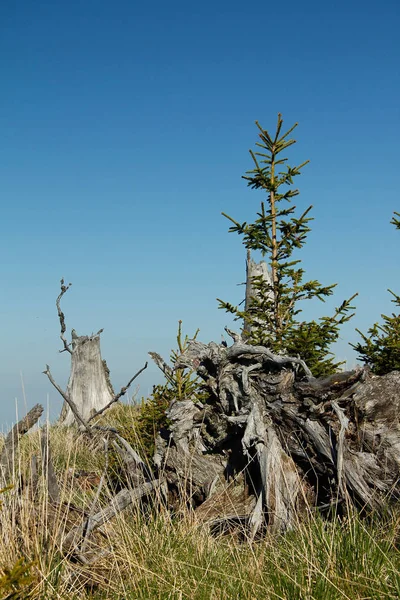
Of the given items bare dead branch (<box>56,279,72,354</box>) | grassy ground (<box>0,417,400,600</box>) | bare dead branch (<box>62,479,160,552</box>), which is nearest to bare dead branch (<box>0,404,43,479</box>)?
grassy ground (<box>0,417,400,600</box>)

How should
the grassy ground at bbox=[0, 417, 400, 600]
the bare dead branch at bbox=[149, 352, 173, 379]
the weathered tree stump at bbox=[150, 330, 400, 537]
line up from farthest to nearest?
the bare dead branch at bbox=[149, 352, 173, 379]
the weathered tree stump at bbox=[150, 330, 400, 537]
the grassy ground at bbox=[0, 417, 400, 600]

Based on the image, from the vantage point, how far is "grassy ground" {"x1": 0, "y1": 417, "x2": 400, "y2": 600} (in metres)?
4.16

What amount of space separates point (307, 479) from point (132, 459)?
90.4 inches

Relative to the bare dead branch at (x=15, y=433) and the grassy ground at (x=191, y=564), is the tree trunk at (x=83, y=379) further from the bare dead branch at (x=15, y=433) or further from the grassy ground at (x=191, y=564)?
the grassy ground at (x=191, y=564)

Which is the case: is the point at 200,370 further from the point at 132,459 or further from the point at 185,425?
the point at 132,459

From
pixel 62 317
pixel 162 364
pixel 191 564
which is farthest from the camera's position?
pixel 62 317

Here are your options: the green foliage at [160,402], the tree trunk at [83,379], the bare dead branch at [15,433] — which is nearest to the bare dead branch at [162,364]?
the green foliage at [160,402]

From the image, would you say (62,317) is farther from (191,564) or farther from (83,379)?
(191,564)

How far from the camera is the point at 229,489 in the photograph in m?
6.99

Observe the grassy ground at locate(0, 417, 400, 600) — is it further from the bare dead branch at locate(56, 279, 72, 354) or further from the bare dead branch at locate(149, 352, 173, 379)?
the bare dead branch at locate(56, 279, 72, 354)

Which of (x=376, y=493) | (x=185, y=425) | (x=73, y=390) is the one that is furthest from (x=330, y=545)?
(x=73, y=390)

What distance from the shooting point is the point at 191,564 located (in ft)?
15.9

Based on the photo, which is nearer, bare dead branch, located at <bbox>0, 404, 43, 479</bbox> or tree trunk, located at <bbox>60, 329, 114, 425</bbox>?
bare dead branch, located at <bbox>0, 404, 43, 479</bbox>

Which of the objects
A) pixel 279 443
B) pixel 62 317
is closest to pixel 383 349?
pixel 279 443
